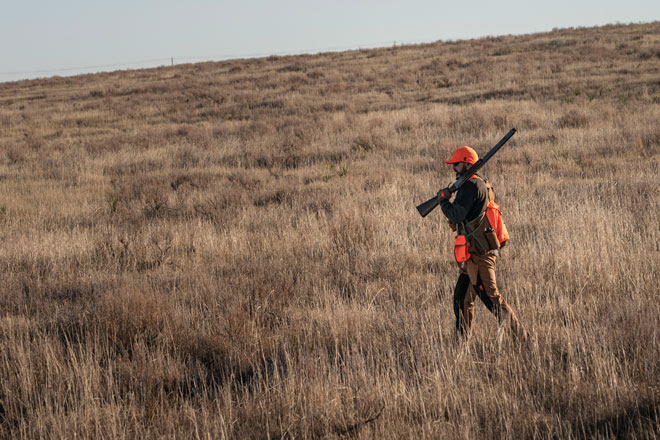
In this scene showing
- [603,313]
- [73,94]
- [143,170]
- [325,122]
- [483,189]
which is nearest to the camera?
[483,189]

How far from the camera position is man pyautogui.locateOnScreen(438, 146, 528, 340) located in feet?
14.0

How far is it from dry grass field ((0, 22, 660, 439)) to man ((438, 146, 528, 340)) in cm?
22

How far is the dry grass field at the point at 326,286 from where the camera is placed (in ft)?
11.5

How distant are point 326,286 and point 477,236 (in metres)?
2.07

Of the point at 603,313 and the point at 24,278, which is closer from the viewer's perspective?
the point at 603,313

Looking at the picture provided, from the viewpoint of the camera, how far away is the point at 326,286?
5891 millimetres

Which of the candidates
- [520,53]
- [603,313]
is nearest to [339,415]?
[603,313]

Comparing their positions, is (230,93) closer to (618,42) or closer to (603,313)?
(618,42)

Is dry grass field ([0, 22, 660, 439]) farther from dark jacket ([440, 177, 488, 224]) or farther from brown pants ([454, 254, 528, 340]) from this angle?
dark jacket ([440, 177, 488, 224])

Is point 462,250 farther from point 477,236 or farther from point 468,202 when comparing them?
point 468,202

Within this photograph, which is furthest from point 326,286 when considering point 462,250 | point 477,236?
point 477,236

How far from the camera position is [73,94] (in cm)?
3241

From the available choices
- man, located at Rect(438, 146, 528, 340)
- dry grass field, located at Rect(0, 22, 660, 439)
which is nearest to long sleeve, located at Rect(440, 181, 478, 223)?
man, located at Rect(438, 146, 528, 340)

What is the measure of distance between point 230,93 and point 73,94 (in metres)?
11.0
